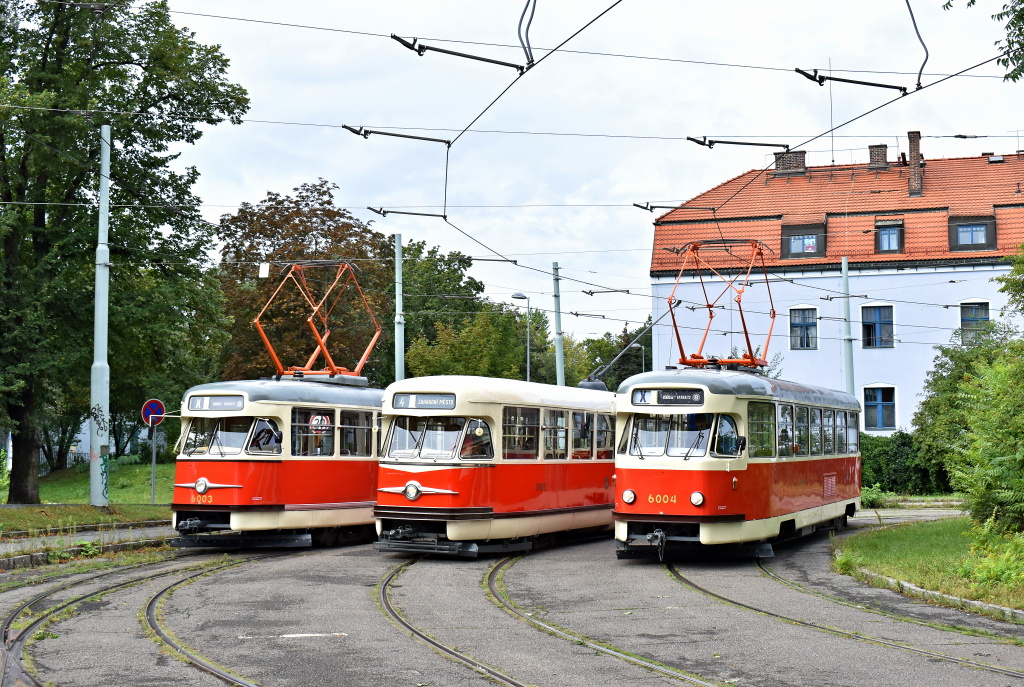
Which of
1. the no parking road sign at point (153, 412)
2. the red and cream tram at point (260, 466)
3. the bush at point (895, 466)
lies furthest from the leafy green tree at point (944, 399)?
the no parking road sign at point (153, 412)

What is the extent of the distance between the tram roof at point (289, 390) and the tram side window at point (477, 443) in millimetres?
3238

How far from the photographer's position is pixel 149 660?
32.0 ft

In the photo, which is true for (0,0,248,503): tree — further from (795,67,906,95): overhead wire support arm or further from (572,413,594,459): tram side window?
(795,67,906,95): overhead wire support arm

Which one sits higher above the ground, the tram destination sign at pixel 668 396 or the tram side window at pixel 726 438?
the tram destination sign at pixel 668 396

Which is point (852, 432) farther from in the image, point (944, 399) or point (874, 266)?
point (874, 266)

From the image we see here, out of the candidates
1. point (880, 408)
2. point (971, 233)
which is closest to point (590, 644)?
point (880, 408)

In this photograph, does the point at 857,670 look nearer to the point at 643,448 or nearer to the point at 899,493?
the point at 643,448

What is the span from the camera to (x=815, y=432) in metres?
21.5

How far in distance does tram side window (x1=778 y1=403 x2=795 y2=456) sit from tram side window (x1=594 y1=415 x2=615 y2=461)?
4.08 meters

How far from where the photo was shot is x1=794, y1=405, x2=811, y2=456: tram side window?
2029 centimetres

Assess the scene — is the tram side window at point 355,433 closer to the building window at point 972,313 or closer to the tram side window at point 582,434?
the tram side window at point 582,434

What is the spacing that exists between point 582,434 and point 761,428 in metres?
4.45

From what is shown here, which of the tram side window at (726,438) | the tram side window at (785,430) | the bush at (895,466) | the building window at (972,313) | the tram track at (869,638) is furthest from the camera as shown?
the building window at (972,313)

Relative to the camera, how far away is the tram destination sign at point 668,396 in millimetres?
17578
